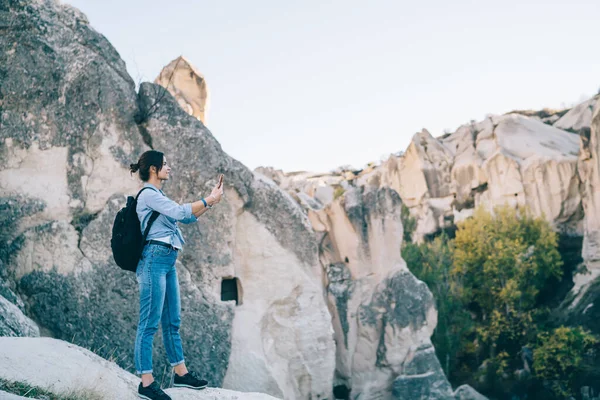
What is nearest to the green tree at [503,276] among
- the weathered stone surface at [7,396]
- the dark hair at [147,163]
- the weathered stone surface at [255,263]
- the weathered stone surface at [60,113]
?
the weathered stone surface at [255,263]

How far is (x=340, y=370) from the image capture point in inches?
523

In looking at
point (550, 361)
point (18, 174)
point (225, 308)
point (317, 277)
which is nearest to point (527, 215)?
point (550, 361)

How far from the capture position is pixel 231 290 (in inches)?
370

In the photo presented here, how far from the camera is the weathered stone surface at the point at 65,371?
3730 mm

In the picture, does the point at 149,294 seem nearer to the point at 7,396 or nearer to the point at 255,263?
the point at 7,396

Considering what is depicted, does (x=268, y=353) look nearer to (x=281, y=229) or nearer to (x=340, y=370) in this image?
(x=281, y=229)

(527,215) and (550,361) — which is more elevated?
(527,215)

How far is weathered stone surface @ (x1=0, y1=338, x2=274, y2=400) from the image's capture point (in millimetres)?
3730

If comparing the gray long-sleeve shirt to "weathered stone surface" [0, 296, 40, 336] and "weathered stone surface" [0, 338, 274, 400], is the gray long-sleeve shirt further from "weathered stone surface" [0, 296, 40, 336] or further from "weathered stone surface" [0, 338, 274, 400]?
"weathered stone surface" [0, 296, 40, 336]

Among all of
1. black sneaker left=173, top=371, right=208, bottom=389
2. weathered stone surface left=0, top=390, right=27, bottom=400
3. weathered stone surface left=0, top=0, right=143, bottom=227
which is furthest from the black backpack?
weathered stone surface left=0, top=0, right=143, bottom=227

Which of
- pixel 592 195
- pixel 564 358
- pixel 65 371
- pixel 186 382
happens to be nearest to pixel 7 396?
pixel 65 371

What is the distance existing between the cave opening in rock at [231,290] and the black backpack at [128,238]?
200 inches

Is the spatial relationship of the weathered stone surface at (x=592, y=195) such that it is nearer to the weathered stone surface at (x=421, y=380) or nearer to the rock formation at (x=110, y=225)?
the weathered stone surface at (x=421, y=380)

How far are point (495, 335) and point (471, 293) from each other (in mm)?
2210
